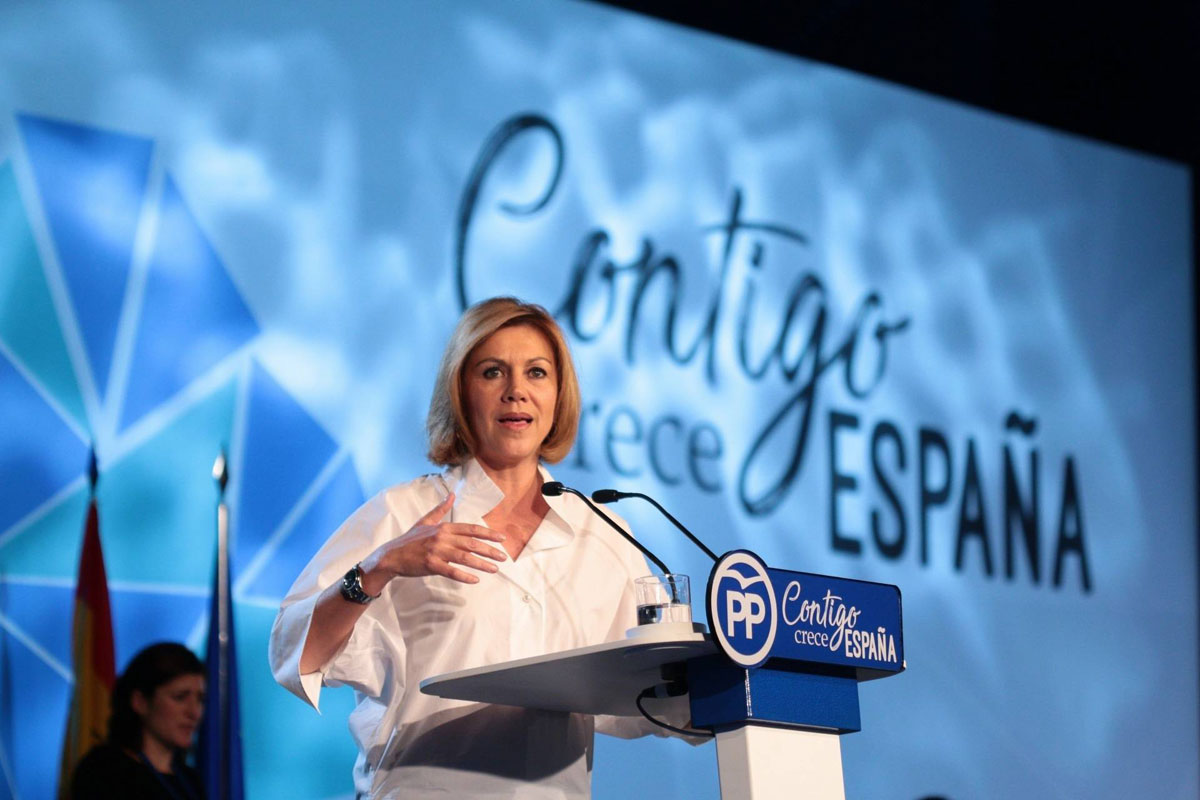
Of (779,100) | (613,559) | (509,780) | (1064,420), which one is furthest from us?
(1064,420)

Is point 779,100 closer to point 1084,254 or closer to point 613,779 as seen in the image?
point 1084,254

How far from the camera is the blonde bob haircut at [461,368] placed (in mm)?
2334

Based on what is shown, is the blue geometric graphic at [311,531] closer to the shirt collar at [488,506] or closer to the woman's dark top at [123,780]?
the woman's dark top at [123,780]

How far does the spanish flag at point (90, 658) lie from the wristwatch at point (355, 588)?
55.1 inches

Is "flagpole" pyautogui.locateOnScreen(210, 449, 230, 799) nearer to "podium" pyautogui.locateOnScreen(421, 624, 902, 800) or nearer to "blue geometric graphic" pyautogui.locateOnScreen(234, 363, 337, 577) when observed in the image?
"blue geometric graphic" pyautogui.locateOnScreen(234, 363, 337, 577)

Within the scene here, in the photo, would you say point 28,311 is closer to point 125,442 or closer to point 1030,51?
point 125,442

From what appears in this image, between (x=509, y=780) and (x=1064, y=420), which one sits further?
(x=1064, y=420)

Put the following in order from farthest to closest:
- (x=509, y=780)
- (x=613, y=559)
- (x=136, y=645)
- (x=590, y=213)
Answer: (x=590, y=213) < (x=136, y=645) < (x=613, y=559) < (x=509, y=780)

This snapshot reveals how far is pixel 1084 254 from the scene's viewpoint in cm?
516

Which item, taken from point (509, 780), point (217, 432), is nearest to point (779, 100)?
point (217, 432)

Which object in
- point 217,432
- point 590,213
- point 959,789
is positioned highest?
point 590,213

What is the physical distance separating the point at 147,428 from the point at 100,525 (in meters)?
0.26

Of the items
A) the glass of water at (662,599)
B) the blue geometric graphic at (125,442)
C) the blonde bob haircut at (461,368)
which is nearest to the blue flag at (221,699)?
the blue geometric graphic at (125,442)

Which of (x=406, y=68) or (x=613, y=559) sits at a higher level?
(x=406, y=68)
